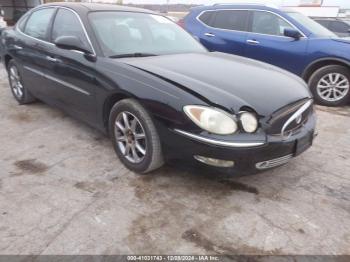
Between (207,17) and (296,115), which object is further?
(207,17)

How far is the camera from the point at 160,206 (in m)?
2.71

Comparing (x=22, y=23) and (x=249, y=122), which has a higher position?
(x=22, y=23)

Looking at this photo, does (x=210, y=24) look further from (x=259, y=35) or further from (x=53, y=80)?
(x=53, y=80)

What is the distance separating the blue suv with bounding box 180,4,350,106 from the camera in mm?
5438

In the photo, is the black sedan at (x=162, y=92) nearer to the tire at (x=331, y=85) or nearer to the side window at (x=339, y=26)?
the tire at (x=331, y=85)

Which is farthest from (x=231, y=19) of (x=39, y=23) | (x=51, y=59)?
(x=51, y=59)

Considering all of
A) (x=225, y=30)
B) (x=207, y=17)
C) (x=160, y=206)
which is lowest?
(x=160, y=206)

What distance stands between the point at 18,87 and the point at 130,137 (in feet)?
9.66

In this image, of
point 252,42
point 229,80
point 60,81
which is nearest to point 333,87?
point 252,42

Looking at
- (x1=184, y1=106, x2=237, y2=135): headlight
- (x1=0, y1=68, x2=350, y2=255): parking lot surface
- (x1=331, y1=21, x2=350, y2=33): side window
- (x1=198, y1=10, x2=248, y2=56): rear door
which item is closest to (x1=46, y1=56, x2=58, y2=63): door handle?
(x1=0, y1=68, x2=350, y2=255): parking lot surface

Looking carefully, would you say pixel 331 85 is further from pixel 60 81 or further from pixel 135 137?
pixel 60 81

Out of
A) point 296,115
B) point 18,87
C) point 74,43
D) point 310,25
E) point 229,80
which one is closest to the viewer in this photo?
point 296,115

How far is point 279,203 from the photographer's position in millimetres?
2777

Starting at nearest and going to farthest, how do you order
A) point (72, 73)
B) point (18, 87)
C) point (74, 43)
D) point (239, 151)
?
point (239, 151) → point (74, 43) → point (72, 73) → point (18, 87)
